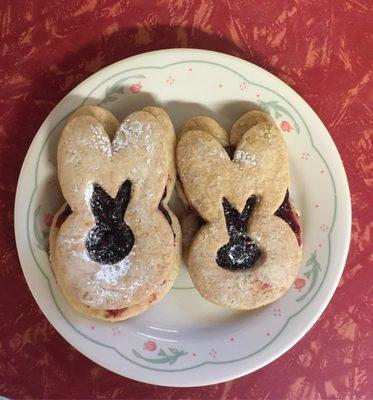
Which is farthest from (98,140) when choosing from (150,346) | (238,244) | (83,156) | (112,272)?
(150,346)

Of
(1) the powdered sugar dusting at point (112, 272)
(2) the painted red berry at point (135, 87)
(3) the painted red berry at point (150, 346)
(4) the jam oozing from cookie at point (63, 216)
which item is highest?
(2) the painted red berry at point (135, 87)

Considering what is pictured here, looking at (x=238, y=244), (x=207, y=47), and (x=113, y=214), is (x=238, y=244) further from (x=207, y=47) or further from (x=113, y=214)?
(x=207, y=47)

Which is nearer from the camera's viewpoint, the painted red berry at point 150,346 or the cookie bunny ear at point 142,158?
the cookie bunny ear at point 142,158

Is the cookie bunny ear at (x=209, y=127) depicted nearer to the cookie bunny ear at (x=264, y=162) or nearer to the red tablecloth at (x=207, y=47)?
the cookie bunny ear at (x=264, y=162)

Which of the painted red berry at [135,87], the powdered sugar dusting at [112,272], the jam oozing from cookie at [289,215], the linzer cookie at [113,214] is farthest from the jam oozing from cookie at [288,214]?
the powdered sugar dusting at [112,272]

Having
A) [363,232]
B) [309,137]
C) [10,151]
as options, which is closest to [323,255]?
[363,232]

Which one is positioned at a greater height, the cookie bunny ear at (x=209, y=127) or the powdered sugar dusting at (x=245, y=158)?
the cookie bunny ear at (x=209, y=127)

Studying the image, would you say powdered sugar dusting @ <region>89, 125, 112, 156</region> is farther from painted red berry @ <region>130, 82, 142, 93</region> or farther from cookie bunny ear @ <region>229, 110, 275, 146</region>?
cookie bunny ear @ <region>229, 110, 275, 146</region>

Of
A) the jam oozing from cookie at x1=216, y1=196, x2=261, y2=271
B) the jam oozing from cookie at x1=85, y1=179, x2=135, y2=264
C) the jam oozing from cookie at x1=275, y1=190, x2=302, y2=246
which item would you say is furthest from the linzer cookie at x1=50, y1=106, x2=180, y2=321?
the jam oozing from cookie at x1=275, y1=190, x2=302, y2=246
